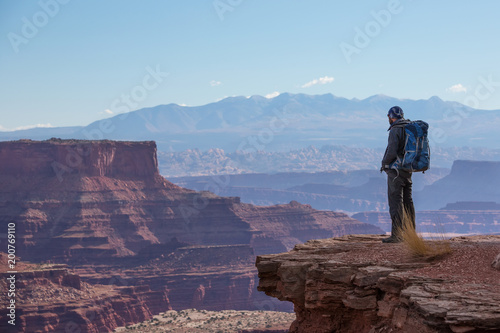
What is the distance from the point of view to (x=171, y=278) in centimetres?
9062

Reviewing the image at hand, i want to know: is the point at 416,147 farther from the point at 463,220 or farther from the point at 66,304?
the point at 463,220

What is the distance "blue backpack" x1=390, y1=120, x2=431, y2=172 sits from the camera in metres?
11.7

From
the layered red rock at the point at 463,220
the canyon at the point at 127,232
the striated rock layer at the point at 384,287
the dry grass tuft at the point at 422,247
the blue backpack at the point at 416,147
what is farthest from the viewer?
the layered red rock at the point at 463,220

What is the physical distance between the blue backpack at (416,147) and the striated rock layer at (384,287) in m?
1.25

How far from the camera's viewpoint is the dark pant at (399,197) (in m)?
12.2

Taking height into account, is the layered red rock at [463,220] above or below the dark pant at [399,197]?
below

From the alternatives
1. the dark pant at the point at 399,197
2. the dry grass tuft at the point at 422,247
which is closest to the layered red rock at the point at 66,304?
the dark pant at the point at 399,197


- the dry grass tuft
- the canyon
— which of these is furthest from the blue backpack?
the canyon

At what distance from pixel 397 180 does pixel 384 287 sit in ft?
9.02

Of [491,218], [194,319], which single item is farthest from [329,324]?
[491,218]

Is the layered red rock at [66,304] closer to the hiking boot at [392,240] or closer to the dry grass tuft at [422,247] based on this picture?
the hiking boot at [392,240]

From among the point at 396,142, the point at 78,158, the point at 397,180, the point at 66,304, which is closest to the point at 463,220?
the point at 78,158

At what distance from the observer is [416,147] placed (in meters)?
11.8

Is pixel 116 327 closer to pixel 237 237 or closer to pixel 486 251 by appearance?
pixel 237 237
